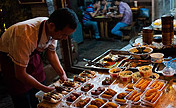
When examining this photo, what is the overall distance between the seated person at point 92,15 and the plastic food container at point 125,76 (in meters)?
6.20

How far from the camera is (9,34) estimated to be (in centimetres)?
244

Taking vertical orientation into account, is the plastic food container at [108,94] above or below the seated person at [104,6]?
below

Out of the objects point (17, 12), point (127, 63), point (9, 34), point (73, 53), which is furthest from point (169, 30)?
point (17, 12)

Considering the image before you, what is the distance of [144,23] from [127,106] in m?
5.89

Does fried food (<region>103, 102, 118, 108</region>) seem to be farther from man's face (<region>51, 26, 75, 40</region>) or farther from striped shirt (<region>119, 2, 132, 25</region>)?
striped shirt (<region>119, 2, 132, 25</region>)

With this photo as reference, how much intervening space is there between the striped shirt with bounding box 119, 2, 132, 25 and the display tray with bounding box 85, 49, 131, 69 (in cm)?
463

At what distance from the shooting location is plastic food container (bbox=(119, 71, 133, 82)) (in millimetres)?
2418

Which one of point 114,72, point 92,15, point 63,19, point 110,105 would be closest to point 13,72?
point 63,19

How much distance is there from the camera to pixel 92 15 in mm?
8508

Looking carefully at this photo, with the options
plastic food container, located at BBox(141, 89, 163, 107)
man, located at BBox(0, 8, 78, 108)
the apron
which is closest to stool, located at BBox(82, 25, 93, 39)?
the apron

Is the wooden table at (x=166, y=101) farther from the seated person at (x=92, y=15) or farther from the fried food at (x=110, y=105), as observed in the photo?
the seated person at (x=92, y=15)

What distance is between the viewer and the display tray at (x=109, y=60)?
9.42 ft

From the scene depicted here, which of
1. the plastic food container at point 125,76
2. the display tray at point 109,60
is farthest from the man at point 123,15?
the plastic food container at point 125,76

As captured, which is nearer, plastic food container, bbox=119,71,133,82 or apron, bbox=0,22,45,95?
plastic food container, bbox=119,71,133,82
